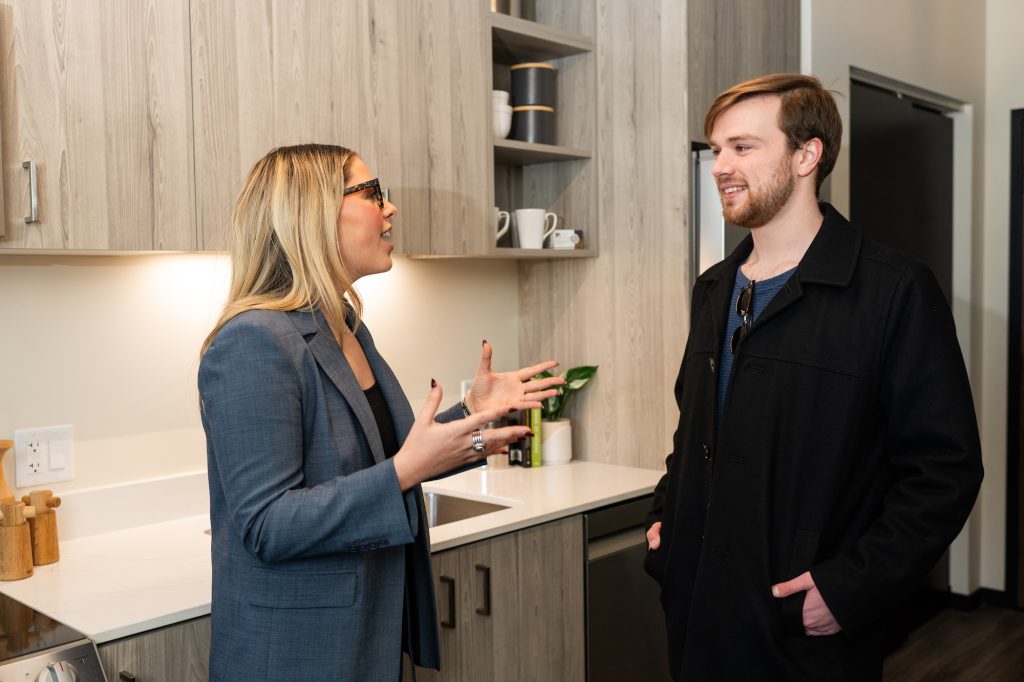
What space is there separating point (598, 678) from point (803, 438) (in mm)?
1126

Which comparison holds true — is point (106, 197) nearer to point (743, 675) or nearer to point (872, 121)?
point (743, 675)

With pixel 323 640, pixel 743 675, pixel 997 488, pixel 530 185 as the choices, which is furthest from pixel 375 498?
pixel 997 488

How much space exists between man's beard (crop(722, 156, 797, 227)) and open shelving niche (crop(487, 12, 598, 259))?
40.6 inches

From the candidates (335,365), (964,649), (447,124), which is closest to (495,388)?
(335,365)

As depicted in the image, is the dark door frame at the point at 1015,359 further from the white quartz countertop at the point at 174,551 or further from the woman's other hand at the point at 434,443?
the woman's other hand at the point at 434,443

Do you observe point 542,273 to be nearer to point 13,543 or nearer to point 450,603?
point 450,603

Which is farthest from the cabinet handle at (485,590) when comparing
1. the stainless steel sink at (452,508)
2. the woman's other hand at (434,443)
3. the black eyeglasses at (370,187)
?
the black eyeglasses at (370,187)

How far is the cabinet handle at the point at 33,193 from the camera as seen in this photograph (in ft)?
5.55

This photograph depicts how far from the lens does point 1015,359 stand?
12.7 feet

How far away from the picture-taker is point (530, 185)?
3.05 meters

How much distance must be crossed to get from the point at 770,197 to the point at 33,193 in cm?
133

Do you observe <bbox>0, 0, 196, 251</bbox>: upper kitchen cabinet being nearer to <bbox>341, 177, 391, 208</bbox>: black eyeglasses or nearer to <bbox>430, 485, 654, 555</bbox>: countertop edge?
<bbox>341, 177, 391, 208</bbox>: black eyeglasses

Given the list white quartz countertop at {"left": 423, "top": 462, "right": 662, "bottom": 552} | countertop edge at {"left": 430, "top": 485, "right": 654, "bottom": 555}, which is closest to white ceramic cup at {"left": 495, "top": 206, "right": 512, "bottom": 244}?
white quartz countertop at {"left": 423, "top": 462, "right": 662, "bottom": 552}

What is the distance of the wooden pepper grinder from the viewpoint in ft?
6.24
